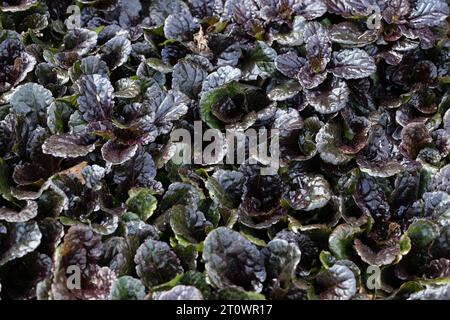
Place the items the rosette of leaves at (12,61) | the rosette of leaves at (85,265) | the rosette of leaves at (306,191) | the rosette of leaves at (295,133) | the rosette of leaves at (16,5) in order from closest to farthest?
1. the rosette of leaves at (85,265)
2. the rosette of leaves at (306,191)
3. the rosette of leaves at (295,133)
4. the rosette of leaves at (12,61)
5. the rosette of leaves at (16,5)

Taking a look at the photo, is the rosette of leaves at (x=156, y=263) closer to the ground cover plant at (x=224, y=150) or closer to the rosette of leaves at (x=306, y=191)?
the ground cover plant at (x=224, y=150)

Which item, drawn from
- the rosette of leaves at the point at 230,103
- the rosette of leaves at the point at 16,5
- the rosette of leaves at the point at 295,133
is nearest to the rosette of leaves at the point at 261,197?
the rosette of leaves at the point at 295,133

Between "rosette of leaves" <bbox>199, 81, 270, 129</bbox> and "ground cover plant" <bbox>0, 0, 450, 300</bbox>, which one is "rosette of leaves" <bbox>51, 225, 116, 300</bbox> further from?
"rosette of leaves" <bbox>199, 81, 270, 129</bbox>

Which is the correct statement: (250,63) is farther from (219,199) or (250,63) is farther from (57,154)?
(57,154)

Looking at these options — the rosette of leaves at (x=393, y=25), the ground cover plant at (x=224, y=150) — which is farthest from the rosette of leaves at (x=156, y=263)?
the rosette of leaves at (x=393, y=25)

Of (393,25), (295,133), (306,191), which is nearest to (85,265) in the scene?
(306,191)

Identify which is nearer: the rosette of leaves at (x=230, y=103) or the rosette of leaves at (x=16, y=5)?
the rosette of leaves at (x=230, y=103)

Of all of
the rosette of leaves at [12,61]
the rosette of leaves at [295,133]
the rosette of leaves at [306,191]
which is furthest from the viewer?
the rosette of leaves at [12,61]

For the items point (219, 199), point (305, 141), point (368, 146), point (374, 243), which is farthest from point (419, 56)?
point (219, 199)

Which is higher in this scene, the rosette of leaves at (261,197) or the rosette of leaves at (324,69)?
the rosette of leaves at (324,69)

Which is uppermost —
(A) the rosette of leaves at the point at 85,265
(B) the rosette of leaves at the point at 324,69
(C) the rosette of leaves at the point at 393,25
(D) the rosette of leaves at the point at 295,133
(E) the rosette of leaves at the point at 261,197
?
(C) the rosette of leaves at the point at 393,25
